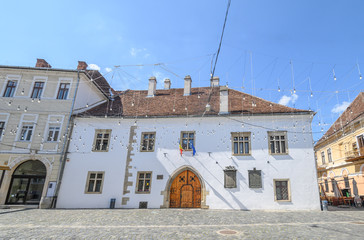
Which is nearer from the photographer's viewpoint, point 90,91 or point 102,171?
point 102,171

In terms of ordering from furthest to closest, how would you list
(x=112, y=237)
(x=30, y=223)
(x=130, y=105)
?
(x=130, y=105) → (x=30, y=223) → (x=112, y=237)

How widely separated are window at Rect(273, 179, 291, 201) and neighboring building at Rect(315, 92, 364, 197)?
8.42m

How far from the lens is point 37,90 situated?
17.9 m

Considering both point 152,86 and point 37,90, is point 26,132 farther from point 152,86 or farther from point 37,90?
point 152,86

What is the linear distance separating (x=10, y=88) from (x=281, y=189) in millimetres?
22259

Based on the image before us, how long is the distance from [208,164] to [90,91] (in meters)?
12.4

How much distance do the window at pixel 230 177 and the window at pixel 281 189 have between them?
268 centimetres

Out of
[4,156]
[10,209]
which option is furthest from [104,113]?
[10,209]

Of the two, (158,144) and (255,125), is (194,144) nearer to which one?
(158,144)

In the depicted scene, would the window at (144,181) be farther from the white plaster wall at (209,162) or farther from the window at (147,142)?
the window at (147,142)

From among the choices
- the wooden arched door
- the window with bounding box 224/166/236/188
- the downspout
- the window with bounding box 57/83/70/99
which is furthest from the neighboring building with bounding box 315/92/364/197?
the window with bounding box 57/83/70/99

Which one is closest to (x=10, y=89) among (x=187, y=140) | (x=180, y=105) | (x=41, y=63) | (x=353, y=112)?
(x=41, y=63)

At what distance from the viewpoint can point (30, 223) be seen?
962 centimetres

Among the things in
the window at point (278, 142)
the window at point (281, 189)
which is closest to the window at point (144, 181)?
the window at point (281, 189)
